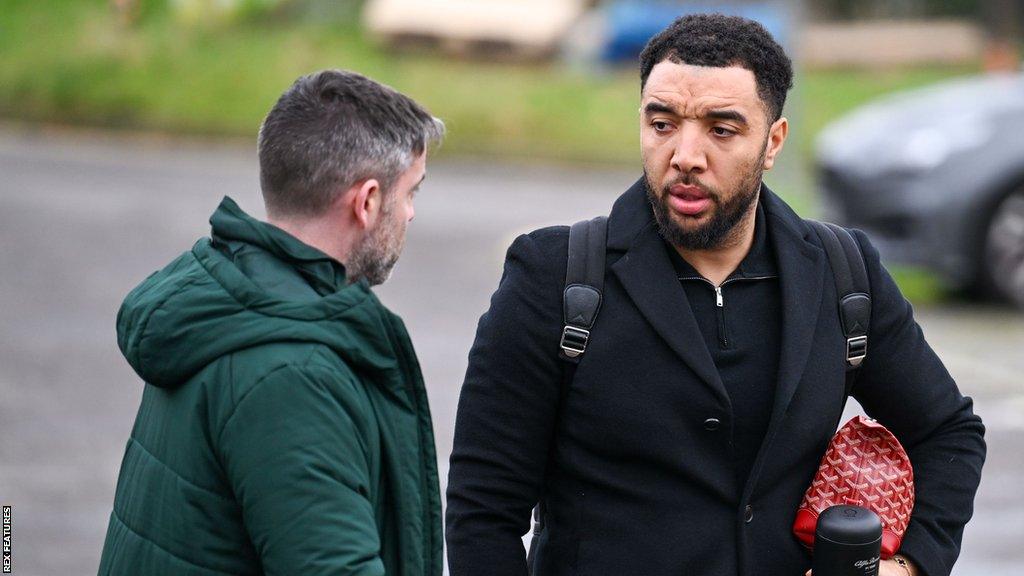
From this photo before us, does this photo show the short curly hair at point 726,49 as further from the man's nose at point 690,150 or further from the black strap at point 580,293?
the black strap at point 580,293

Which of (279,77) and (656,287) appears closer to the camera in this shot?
(656,287)

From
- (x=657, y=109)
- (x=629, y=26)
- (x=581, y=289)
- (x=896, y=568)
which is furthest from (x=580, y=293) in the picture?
(x=629, y=26)

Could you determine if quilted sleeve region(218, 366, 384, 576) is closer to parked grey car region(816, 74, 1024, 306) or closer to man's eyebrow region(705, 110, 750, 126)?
man's eyebrow region(705, 110, 750, 126)

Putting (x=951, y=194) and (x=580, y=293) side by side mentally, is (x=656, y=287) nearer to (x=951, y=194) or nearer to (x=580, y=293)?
(x=580, y=293)

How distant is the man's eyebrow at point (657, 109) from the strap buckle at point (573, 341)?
1.41ft

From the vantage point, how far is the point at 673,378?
108 inches

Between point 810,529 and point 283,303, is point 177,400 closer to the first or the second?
point 283,303

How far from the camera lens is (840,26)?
2280cm

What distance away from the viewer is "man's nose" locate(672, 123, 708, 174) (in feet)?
9.14

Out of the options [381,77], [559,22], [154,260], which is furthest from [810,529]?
[559,22]

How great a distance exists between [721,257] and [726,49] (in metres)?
0.40

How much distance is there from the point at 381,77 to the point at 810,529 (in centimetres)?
1804

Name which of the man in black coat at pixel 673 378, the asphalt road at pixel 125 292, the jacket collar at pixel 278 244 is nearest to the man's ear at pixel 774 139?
the man in black coat at pixel 673 378

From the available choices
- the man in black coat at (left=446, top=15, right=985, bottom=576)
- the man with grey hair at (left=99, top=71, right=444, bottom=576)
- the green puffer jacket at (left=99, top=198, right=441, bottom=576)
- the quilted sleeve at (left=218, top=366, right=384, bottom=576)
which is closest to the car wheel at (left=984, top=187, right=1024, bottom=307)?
the man in black coat at (left=446, top=15, right=985, bottom=576)
